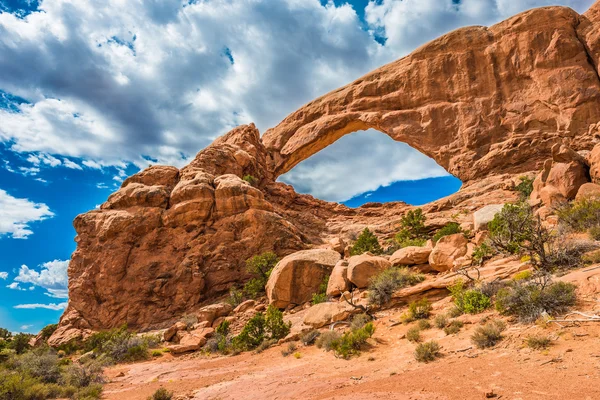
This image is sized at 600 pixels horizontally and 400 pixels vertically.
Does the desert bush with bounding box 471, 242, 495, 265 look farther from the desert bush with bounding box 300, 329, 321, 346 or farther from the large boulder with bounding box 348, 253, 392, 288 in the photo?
the desert bush with bounding box 300, 329, 321, 346

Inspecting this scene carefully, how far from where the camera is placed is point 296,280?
58.1 feet

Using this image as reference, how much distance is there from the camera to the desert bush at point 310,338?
38.2ft

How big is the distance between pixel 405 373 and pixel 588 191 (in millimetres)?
14341

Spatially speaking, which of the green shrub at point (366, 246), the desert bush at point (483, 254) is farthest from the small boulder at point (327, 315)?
the green shrub at point (366, 246)

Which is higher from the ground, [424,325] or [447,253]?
[447,253]

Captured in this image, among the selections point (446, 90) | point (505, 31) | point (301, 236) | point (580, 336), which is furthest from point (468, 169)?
point (580, 336)

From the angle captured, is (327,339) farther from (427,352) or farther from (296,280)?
(296,280)

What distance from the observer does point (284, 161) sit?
137 ft

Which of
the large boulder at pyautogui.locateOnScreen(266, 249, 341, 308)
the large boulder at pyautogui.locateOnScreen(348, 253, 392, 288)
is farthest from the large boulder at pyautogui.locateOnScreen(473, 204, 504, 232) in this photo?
the large boulder at pyautogui.locateOnScreen(266, 249, 341, 308)

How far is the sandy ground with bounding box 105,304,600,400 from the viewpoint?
5164 mm

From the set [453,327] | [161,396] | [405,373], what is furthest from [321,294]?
[405,373]

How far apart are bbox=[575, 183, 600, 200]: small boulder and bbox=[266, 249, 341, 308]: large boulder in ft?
38.6

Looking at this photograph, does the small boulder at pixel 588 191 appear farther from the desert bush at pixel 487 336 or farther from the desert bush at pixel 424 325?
the desert bush at pixel 487 336

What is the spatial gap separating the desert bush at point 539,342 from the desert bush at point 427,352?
182 cm
